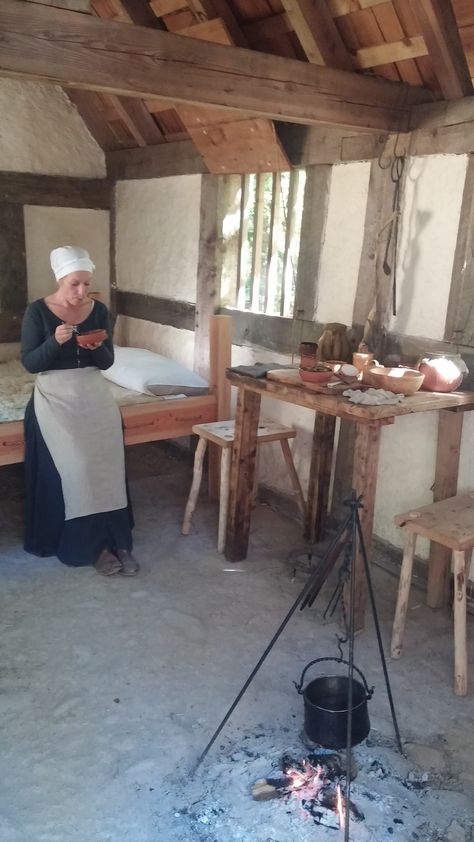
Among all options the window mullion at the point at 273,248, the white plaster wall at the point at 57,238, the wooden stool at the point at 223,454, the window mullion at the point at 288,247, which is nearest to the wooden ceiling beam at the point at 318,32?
the window mullion at the point at 288,247

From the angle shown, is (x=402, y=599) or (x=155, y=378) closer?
(x=402, y=599)

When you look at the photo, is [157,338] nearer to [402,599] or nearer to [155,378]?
[155,378]

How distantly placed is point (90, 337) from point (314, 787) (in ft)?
7.23

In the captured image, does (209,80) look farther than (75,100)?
No

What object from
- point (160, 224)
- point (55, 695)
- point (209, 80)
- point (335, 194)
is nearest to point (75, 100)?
point (160, 224)

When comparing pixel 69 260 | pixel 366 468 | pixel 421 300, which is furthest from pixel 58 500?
pixel 421 300

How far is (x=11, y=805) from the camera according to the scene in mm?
2129

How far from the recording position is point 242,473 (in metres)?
3.66

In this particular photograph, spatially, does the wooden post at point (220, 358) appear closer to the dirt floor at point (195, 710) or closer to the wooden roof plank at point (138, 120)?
the dirt floor at point (195, 710)

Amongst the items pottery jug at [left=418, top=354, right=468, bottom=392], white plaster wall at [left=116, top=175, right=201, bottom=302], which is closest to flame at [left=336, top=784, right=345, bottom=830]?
pottery jug at [left=418, top=354, right=468, bottom=392]

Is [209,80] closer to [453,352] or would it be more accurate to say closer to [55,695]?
[453,352]

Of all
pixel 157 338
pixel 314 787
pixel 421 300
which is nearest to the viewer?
pixel 314 787

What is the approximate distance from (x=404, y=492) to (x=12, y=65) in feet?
9.00

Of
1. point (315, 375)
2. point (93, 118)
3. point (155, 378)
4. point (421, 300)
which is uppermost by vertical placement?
point (93, 118)
